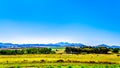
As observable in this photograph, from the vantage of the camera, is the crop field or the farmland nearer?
the crop field

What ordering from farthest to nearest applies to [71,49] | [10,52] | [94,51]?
[71,49] → [94,51] → [10,52]

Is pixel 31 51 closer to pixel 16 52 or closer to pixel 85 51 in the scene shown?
pixel 16 52

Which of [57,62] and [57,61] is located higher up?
[57,61]

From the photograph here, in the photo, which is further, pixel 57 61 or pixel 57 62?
pixel 57 61

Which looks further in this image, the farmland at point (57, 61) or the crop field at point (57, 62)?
the farmland at point (57, 61)

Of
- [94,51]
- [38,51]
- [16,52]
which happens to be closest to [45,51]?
[38,51]

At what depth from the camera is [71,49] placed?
161875 millimetres

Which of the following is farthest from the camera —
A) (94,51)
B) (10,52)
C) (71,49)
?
(71,49)

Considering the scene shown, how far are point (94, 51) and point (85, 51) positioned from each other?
4.74 m

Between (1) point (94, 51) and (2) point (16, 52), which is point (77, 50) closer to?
(1) point (94, 51)

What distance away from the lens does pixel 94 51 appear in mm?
151250

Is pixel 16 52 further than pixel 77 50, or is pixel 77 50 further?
pixel 77 50

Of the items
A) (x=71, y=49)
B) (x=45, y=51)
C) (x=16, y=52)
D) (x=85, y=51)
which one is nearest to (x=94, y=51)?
(x=85, y=51)

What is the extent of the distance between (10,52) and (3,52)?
10.9 ft
